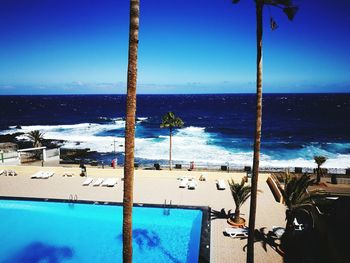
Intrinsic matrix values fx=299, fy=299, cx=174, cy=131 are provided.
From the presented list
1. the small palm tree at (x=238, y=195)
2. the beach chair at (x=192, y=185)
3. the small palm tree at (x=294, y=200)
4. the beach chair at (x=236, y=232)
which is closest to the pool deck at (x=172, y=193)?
the beach chair at (x=236, y=232)

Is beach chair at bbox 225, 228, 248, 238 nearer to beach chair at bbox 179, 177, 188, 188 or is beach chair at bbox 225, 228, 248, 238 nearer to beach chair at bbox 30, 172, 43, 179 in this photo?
beach chair at bbox 179, 177, 188, 188

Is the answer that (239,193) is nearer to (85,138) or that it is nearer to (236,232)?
(236,232)

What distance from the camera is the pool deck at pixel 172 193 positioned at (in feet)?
48.7

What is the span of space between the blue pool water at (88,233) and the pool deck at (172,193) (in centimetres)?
173

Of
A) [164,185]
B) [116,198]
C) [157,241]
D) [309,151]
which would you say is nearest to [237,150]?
[309,151]

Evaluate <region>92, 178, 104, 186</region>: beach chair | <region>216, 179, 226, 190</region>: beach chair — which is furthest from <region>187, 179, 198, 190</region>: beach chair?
<region>92, 178, 104, 186</region>: beach chair

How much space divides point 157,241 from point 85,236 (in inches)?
178

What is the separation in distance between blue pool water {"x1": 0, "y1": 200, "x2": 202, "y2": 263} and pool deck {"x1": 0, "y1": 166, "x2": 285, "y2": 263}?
1.73 m

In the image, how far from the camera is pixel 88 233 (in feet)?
60.5

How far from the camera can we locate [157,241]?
1720 cm

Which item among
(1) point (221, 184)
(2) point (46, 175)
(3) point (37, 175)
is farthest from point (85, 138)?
(1) point (221, 184)

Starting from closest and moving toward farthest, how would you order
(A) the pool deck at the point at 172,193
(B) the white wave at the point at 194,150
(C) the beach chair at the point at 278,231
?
(A) the pool deck at the point at 172,193, (C) the beach chair at the point at 278,231, (B) the white wave at the point at 194,150

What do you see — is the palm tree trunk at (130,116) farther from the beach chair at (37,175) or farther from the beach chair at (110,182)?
the beach chair at (37,175)

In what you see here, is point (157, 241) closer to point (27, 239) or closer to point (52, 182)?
point (27, 239)
